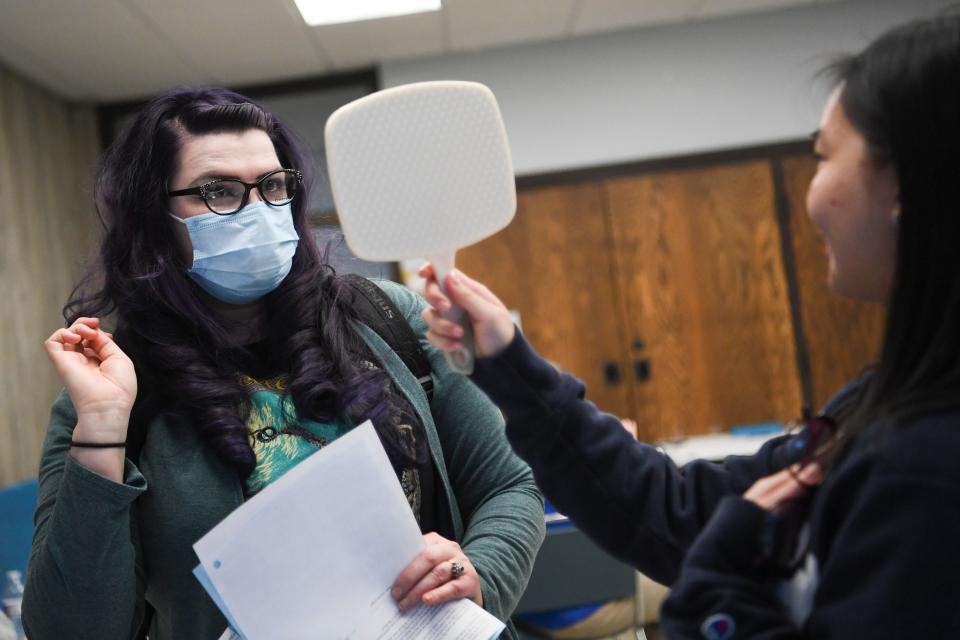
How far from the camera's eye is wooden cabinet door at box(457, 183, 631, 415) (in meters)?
4.50

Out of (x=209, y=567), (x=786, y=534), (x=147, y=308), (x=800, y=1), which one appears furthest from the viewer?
(x=800, y=1)

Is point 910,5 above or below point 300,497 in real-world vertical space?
above

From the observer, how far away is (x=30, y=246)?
12.8 feet

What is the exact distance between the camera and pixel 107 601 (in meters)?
0.90

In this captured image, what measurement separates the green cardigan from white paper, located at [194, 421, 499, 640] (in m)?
0.10

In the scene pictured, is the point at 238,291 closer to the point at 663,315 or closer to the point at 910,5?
the point at 663,315

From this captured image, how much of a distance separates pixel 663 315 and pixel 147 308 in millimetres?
3790

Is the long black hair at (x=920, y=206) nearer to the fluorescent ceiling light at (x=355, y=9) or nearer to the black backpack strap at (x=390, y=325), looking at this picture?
the black backpack strap at (x=390, y=325)

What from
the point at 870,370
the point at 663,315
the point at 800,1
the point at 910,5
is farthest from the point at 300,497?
the point at 910,5

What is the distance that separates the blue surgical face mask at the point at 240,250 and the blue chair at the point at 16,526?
1.43 metres

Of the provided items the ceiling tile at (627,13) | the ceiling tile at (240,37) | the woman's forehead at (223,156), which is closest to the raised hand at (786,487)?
the woman's forehead at (223,156)

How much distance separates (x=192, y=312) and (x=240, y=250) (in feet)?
0.36

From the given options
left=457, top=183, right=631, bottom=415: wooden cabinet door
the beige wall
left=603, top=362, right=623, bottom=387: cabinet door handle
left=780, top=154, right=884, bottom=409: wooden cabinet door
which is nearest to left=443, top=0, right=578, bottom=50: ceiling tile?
left=457, top=183, right=631, bottom=415: wooden cabinet door

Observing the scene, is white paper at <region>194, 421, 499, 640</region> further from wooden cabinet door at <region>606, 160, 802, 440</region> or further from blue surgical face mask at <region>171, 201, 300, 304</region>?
wooden cabinet door at <region>606, 160, 802, 440</region>
